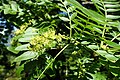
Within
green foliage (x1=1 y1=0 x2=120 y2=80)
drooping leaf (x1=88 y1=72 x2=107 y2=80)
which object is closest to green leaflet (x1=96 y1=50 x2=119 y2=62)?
green foliage (x1=1 y1=0 x2=120 y2=80)

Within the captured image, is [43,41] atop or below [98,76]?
atop

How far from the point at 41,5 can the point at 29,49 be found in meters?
0.60

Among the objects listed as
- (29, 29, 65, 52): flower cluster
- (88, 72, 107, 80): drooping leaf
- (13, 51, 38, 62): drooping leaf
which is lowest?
(88, 72, 107, 80): drooping leaf

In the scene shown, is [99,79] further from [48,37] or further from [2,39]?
[2,39]

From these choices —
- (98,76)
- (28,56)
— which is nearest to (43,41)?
(28,56)

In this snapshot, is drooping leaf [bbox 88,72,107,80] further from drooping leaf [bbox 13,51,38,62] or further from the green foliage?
drooping leaf [bbox 13,51,38,62]

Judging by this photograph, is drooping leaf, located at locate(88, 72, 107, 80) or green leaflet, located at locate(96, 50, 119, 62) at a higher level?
green leaflet, located at locate(96, 50, 119, 62)

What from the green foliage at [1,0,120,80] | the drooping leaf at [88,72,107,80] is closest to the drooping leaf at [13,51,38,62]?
the green foliage at [1,0,120,80]

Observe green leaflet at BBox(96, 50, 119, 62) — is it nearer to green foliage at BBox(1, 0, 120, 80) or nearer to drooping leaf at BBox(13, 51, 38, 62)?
green foliage at BBox(1, 0, 120, 80)

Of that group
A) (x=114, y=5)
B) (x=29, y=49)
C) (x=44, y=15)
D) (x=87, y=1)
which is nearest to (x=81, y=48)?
(x=29, y=49)

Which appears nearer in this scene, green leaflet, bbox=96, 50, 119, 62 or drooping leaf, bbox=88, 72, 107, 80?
green leaflet, bbox=96, 50, 119, 62

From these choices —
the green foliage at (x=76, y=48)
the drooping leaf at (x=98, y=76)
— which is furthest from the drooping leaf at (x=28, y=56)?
the drooping leaf at (x=98, y=76)

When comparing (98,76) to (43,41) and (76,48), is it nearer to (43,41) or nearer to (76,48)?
(76,48)

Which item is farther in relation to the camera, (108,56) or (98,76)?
(98,76)
